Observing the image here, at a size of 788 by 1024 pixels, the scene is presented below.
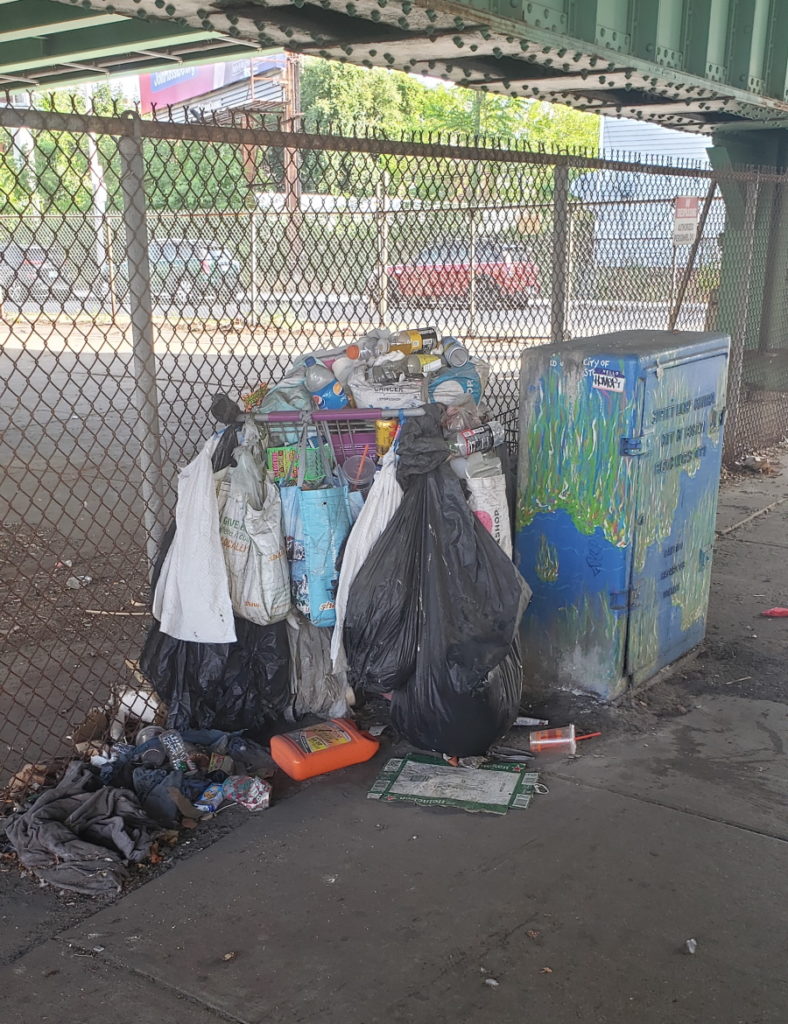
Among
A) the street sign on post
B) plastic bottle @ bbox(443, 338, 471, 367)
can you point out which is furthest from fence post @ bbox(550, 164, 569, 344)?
plastic bottle @ bbox(443, 338, 471, 367)

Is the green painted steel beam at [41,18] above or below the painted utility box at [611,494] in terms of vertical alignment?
above

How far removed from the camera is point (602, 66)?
19.0ft

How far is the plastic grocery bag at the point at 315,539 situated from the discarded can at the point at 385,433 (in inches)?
8.9

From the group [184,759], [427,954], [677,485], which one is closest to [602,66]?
[677,485]

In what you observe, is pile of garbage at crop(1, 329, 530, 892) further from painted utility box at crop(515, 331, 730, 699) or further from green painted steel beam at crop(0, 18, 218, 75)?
green painted steel beam at crop(0, 18, 218, 75)

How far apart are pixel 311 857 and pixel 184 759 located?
0.71 metres

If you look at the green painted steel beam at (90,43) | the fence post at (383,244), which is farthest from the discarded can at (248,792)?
the green painted steel beam at (90,43)

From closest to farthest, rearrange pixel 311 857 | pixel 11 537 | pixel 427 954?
pixel 427 954, pixel 311 857, pixel 11 537

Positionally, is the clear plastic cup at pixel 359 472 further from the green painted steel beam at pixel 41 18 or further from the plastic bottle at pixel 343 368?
the green painted steel beam at pixel 41 18

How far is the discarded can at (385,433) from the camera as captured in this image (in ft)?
12.4

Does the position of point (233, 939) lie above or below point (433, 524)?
below

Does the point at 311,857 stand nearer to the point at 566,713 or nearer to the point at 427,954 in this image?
→ the point at 427,954

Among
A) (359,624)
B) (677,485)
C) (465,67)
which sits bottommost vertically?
(359,624)

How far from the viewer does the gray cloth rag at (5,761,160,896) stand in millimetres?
3020
